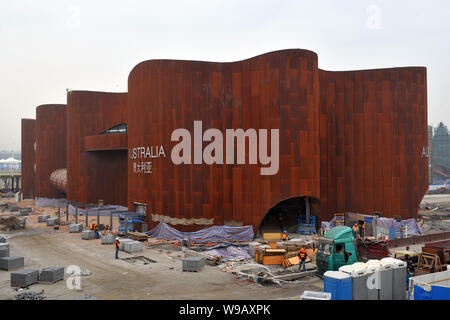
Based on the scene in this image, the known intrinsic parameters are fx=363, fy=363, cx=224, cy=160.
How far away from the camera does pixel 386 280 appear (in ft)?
52.9

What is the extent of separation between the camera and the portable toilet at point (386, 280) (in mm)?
16047

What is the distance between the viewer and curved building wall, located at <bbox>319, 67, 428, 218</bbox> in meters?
34.8

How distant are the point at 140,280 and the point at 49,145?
4823 cm

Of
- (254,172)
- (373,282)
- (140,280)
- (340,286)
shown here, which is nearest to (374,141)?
(254,172)

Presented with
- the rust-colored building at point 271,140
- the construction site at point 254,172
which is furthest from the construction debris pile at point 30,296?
the rust-colored building at point 271,140

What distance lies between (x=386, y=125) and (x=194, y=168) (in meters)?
18.9

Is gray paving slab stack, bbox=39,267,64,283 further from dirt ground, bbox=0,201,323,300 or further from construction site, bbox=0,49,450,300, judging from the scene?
construction site, bbox=0,49,450,300

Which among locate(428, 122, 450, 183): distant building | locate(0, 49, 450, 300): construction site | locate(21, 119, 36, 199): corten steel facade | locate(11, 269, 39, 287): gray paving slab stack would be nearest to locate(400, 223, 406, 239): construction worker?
locate(0, 49, 450, 300): construction site

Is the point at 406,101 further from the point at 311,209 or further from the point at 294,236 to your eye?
the point at 294,236

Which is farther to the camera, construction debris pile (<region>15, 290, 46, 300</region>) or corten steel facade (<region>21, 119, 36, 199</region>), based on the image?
corten steel facade (<region>21, 119, 36, 199</region>)

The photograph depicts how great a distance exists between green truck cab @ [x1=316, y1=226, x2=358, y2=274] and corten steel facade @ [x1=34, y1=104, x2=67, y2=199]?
5233 cm
